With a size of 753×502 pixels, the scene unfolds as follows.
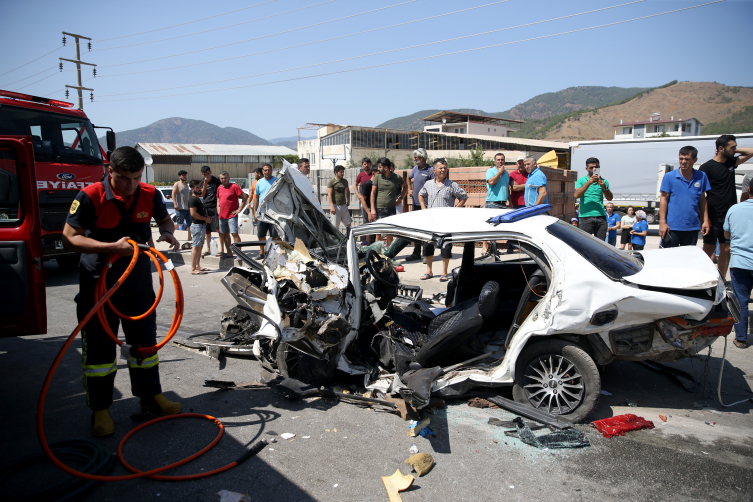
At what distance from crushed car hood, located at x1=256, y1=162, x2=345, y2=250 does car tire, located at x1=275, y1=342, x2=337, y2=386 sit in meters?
1.13

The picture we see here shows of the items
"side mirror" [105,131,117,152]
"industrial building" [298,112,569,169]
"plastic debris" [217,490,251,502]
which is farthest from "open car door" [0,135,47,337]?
"industrial building" [298,112,569,169]

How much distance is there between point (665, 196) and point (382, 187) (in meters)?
5.15

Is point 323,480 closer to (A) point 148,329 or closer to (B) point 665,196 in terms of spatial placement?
(A) point 148,329

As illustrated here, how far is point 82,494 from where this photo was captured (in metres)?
2.61

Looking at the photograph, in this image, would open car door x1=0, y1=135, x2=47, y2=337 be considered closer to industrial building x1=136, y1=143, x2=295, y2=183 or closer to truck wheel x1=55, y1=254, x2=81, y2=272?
truck wheel x1=55, y1=254, x2=81, y2=272

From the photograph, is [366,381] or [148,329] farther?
[366,381]

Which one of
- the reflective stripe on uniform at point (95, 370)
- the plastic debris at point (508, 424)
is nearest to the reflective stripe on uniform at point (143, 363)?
the reflective stripe on uniform at point (95, 370)

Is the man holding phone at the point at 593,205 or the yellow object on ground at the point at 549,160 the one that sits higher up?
the yellow object on ground at the point at 549,160

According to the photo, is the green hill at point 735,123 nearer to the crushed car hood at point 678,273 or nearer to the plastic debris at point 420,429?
the crushed car hood at point 678,273

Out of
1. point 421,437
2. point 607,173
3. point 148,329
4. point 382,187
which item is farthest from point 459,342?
point 607,173

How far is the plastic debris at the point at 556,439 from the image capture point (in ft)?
10.1

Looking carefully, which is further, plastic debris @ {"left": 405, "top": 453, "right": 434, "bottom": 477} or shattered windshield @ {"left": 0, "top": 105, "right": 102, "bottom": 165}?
shattered windshield @ {"left": 0, "top": 105, "right": 102, "bottom": 165}

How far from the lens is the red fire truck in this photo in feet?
26.8

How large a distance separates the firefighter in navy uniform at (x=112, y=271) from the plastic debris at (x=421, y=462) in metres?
1.91
